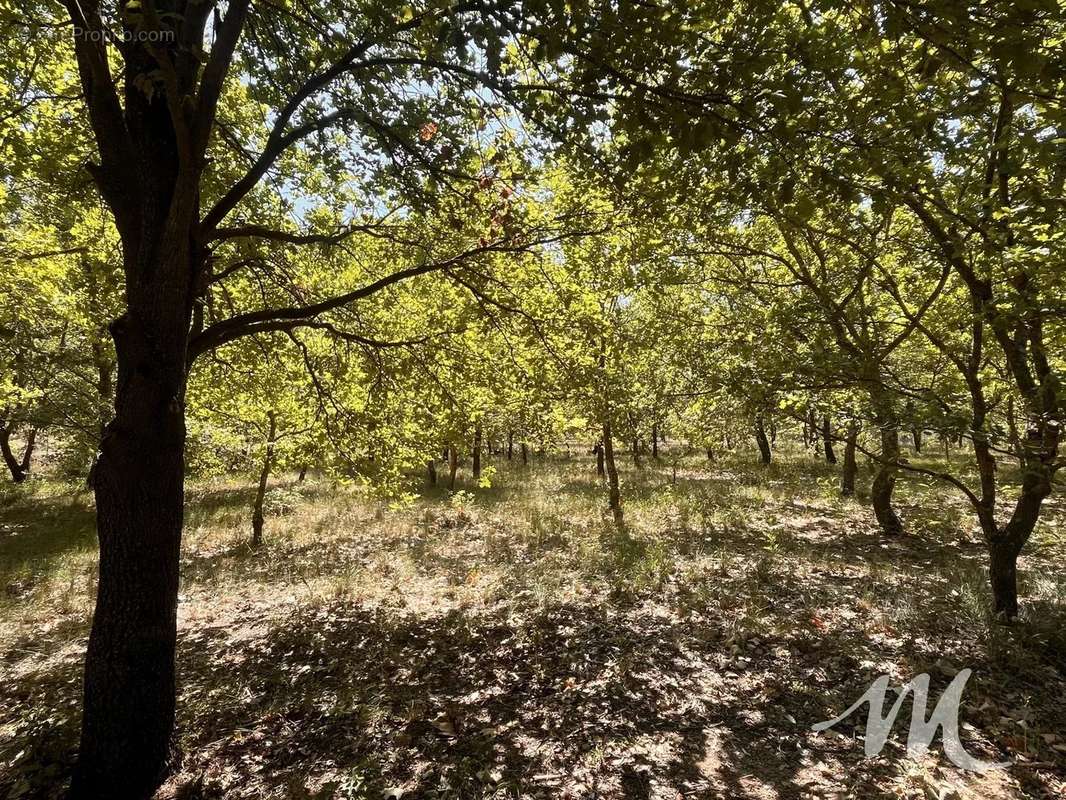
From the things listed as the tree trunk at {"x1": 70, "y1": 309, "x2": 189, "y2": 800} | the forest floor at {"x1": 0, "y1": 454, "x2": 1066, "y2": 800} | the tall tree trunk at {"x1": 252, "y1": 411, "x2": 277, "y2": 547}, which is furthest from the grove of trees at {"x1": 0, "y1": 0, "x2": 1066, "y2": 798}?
the tall tree trunk at {"x1": 252, "y1": 411, "x2": 277, "y2": 547}

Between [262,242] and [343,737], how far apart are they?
18.7 ft

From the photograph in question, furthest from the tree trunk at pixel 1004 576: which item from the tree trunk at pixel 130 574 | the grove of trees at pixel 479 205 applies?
the tree trunk at pixel 130 574

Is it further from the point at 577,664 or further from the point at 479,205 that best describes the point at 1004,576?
the point at 479,205

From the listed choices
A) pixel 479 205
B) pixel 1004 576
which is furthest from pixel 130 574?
pixel 1004 576

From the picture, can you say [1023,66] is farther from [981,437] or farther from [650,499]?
[650,499]

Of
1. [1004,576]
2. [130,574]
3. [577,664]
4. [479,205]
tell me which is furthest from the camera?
[1004,576]

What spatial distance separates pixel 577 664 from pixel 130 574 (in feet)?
14.6

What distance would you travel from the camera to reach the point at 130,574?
3.75m

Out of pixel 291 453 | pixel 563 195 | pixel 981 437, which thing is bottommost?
pixel 291 453

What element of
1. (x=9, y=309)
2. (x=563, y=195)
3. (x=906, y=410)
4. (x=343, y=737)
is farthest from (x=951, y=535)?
(x=9, y=309)

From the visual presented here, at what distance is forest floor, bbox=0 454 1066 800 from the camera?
12.7 feet

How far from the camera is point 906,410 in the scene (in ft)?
17.4

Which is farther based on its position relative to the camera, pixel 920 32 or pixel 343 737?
pixel 343 737

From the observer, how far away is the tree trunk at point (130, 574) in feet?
12.2
